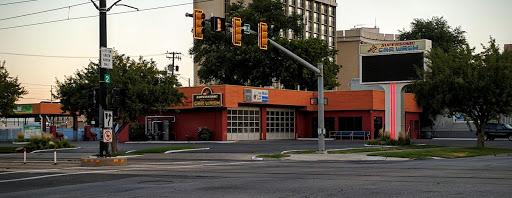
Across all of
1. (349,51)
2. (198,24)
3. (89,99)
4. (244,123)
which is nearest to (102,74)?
(89,99)

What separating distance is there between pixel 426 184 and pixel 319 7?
110274mm

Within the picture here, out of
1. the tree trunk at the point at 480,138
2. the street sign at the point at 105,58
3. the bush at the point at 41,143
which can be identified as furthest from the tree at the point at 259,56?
the street sign at the point at 105,58

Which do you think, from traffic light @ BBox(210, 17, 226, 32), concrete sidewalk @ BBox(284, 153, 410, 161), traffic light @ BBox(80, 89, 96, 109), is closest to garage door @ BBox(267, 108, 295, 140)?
concrete sidewalk @ BBox(284, 153, 410, 161)

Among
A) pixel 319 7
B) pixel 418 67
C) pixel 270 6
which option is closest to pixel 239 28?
pixel 418 67

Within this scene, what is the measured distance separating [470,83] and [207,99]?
75.2ft

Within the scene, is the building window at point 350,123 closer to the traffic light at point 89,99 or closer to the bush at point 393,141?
the bush at point 393,141

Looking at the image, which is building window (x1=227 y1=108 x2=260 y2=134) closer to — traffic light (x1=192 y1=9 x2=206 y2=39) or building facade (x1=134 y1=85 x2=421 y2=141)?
building facade (x1=134 y1=85 x2=421 y2=141)

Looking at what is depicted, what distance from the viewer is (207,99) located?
53094 mm

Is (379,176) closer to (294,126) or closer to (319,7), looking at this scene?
(294,126)

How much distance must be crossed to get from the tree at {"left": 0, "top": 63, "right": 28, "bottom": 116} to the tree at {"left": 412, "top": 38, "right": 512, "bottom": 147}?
2594 cm

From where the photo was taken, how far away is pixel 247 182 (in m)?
16.2

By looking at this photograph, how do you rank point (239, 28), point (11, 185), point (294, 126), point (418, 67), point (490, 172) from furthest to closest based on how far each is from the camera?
point (294, 126) → point (418, 67) → point (239, 28) → point (490, 172) → point (11, 185)

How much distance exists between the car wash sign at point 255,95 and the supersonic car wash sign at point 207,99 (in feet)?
8.94

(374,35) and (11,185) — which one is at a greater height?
(374,35)
